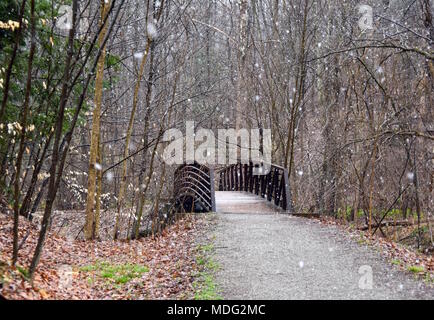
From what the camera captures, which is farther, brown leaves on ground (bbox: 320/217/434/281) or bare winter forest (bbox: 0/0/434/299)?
brown leaves on ground (bbox: 320/217/434/281)

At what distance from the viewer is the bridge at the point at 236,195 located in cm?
1382

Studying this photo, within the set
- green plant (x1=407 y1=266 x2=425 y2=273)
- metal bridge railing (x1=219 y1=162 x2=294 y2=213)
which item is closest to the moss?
green plant (x1=407 y1=266 x2=425 y2=273)

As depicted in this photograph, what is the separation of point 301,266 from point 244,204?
785 centimetres

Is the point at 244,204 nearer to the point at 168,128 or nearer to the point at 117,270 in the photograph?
the point at 168,128

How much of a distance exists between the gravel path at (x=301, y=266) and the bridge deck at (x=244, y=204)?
10.6 ft

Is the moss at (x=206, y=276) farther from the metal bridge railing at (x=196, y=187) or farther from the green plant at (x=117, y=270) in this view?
the metal bridge railing at (x=196, y=187)

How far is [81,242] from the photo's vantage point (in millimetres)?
11289

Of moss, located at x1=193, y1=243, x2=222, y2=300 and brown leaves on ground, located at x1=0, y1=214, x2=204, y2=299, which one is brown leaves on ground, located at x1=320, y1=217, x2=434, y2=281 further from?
brown leaves on ground, located at x1=0, y1=214, x2=204, y2=299

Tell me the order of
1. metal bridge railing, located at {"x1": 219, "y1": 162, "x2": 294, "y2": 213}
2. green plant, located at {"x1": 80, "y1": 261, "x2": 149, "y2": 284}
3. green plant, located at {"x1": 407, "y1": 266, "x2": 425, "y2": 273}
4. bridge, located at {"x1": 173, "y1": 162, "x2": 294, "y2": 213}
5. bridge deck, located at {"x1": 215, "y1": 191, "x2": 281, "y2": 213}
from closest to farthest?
green plant, located at {"x1": 407, "y1": 266, "x2": 425, "y2": 273} → green plant, located at {"x1": 80, "y1": 261, "x2": 149, "y2": 284} → metal bridge railing, located at {"x1": 219, "y1": 162, "x2": 294, "y2": 213} → bridge, located at {"x1": 173, "y1": 162, "x2": 294, "y2": 213} → bridge deck, located at {"x1": 215, "y1": 191, "x2": 281, "y2": 213}

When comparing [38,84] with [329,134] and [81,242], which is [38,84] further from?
[329,134]

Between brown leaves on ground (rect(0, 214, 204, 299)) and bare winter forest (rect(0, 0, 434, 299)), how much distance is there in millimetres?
44

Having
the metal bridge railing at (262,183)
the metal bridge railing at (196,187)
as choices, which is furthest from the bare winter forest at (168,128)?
the metal bridge railing at (196,187)

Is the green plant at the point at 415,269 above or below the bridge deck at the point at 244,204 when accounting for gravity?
below

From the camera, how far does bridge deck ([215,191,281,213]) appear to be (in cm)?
1400
